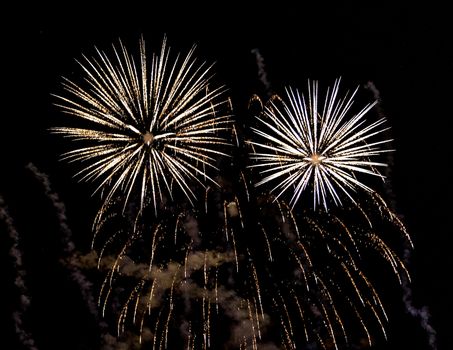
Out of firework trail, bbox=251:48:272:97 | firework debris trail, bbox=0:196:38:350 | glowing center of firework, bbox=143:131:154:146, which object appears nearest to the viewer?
glowing center of firework, bbox=143:131:154:146

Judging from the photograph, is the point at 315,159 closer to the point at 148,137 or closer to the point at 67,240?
the point at 148,137

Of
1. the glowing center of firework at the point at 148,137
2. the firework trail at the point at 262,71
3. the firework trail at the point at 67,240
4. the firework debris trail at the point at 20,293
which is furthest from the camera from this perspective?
the firework debris trail at the point at 20,293

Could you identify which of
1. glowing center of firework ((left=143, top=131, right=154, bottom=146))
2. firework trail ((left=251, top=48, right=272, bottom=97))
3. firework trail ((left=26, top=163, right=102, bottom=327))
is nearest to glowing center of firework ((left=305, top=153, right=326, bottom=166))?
firework trail ((left=251, top=48, right=272, bottom=97))

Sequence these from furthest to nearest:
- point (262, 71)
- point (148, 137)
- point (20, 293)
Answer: point (20, 293) < point (262, 71) < point (148, 137)

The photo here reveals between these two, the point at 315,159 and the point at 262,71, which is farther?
the point at 262,71

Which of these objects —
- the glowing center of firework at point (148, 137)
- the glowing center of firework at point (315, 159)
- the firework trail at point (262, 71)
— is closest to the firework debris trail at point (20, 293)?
the glowing center of firework at point (148, 137)

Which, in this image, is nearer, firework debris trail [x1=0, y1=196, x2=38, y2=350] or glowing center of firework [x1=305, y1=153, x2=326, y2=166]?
glowing center of firework [x1=305, y1=153, x2=326, y2=166]

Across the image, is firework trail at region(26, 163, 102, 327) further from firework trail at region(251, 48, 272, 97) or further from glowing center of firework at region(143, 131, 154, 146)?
firework trail at region(251, 48, 272, 97)

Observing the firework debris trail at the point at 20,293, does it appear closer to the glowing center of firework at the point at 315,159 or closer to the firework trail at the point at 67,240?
the firework trail at the point at 67,240

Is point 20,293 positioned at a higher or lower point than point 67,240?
lower

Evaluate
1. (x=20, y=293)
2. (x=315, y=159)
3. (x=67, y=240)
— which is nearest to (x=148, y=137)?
(x=315, y=159)

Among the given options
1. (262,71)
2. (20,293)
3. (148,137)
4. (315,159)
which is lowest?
(20,293)

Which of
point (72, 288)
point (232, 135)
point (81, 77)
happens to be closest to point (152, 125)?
point (232, 135)

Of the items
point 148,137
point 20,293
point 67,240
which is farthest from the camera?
point 20,293
